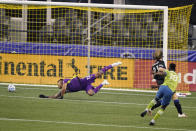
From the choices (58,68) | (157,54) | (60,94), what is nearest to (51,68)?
(58,68)

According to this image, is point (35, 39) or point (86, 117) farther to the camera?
point (35, 39)

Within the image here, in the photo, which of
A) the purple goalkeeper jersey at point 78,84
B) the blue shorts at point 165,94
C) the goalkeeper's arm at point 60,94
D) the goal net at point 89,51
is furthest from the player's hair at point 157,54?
the goal net at point 89,51

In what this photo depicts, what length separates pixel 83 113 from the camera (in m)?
14.2

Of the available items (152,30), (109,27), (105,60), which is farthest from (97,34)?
(105,60)

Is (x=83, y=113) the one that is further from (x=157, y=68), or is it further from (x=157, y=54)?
(x=157, y=54)

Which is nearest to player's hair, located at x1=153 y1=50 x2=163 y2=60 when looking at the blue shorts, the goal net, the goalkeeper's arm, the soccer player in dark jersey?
the soccer player in dark jersey

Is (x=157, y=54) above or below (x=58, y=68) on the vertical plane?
above

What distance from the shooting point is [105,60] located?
22641 millimetres

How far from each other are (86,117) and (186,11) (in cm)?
974

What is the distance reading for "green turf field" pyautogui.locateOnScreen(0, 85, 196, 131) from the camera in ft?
38.9

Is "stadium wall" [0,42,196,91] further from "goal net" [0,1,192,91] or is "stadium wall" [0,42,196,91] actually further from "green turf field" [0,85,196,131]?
"green turf field" [0,85,196,131]

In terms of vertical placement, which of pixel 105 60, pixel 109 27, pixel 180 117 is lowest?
pixel 180 117

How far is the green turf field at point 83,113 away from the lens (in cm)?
1184

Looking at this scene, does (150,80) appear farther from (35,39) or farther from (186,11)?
(35,39)
